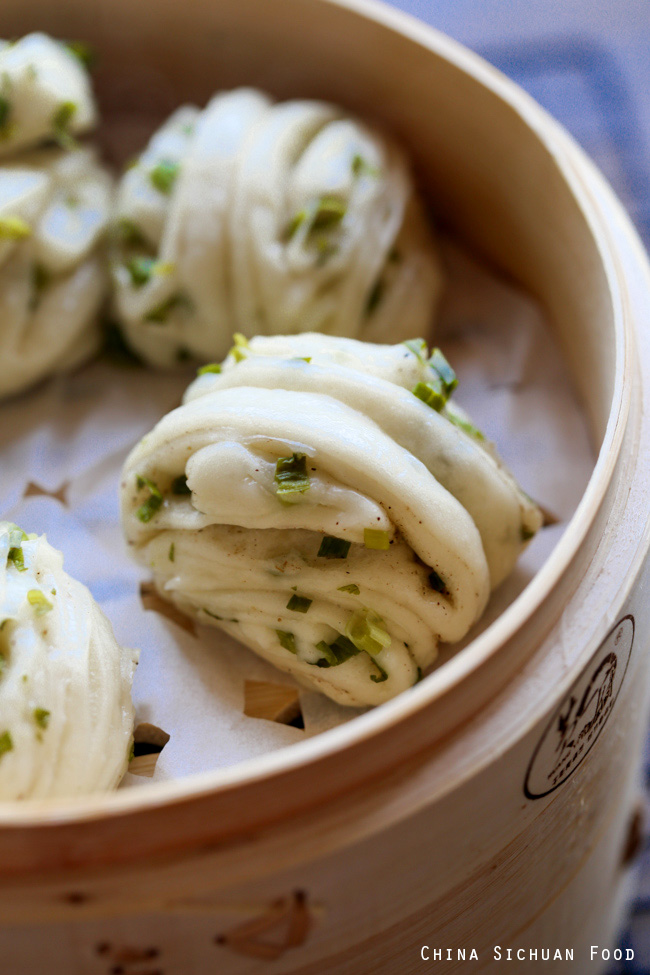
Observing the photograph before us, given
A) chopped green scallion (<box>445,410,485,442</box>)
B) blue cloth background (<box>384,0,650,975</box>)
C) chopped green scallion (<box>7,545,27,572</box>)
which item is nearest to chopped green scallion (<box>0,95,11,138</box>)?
chopped green scallion (<box>7,545,27,572</box>)

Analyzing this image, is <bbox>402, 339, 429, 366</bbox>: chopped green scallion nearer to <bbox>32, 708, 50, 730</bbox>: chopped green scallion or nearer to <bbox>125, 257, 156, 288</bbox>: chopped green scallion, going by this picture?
<bbox>125, 257, 156, 288</bbox>: chopped green scallion

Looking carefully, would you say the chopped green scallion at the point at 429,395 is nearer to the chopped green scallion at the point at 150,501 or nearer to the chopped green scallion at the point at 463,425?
the chopped green scallion at the point at 463,425

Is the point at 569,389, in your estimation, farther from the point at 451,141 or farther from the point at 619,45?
the point at 619,45

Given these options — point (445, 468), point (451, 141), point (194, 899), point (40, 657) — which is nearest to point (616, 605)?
point (445, 468)

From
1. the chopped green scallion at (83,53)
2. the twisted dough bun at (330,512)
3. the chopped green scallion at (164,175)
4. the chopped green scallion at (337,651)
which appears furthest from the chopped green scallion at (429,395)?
the chopped green scallion at (83,53)

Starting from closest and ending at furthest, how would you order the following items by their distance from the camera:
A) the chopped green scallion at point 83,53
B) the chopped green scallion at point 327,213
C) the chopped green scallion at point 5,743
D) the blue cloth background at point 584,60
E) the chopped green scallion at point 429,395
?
the chopped green scallion at point 5,743 → the chopped green scallion at point 429,395 → the chopped green scallion at point 327,213 → the chopped green scallion at point 83,53 → the blue cloth background at point 584,60

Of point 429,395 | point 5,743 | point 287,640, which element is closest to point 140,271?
point 429,395
